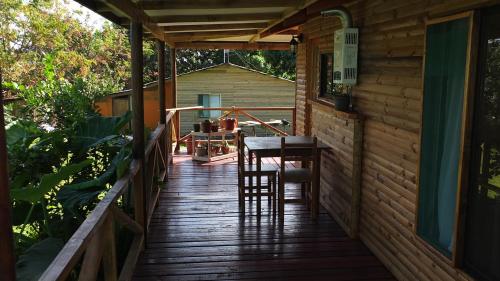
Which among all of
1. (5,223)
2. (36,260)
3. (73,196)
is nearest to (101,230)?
(36,260)

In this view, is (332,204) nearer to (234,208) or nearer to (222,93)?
(234,208)

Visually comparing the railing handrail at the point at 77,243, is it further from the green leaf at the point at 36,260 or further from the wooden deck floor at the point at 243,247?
the wooden deck floor at the point at 243,247

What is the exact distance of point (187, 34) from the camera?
685 centimetres

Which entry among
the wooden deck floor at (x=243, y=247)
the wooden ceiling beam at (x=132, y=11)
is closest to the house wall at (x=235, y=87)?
the wooden deck floor at (x=243, y=247)

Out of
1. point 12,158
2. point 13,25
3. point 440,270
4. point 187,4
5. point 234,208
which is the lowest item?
point 234,208

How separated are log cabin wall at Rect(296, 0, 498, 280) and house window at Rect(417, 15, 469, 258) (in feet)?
0.45

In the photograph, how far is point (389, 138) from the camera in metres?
3.79

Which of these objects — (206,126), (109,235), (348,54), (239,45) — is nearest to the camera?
(109,235)

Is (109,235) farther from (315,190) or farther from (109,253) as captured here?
(315,190)

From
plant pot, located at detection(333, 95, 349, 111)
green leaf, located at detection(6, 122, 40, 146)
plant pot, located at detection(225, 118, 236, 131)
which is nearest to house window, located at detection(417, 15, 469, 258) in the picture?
plant pot, located at detection(333, 95, 349, 111)

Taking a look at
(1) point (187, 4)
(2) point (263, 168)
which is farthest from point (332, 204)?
(1) point (187, 4)

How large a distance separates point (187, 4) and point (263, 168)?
2.17m

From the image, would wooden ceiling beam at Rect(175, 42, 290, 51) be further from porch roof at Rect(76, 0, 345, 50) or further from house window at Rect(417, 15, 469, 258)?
house window at Rect(417, 15, 469, 258)

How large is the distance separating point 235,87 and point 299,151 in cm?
1381
